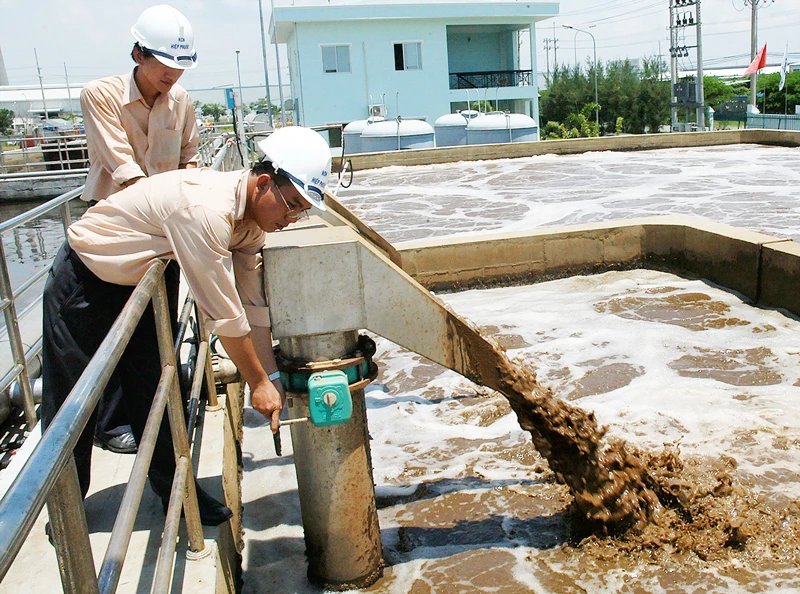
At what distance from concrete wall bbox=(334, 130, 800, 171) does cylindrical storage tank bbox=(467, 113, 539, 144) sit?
8.32ft

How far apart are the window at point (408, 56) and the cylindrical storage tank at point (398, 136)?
12568mm

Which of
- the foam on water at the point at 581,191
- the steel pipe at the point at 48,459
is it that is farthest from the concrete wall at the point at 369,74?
the steel pipe at the point at 48,459

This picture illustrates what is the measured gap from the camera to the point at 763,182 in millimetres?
13922

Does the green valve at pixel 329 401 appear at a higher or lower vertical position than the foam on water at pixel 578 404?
higher

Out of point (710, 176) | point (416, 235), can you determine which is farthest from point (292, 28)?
point (416, 235)

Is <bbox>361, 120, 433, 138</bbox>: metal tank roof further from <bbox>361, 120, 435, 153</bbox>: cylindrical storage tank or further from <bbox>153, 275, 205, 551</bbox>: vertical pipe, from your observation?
<bbox>153, 275, 205, 551</bbox>: vertical pipe

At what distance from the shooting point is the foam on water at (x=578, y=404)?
11.8 feet

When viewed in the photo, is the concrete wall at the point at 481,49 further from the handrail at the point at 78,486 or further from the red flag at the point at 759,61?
the handrail at the point at 78,486

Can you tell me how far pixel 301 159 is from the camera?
2.54 metres

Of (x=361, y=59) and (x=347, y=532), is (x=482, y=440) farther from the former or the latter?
(x=361, y=59)

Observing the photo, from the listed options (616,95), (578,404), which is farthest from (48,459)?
(616,95)

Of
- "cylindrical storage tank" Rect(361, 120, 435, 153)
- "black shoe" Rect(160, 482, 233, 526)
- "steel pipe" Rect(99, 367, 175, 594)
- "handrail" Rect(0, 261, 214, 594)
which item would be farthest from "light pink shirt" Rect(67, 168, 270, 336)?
"cylindrical storage tank" Rect(361, 120, 435, 153)

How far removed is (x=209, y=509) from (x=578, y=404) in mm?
3079

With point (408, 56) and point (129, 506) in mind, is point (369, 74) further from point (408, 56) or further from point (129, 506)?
point (129, 506)
